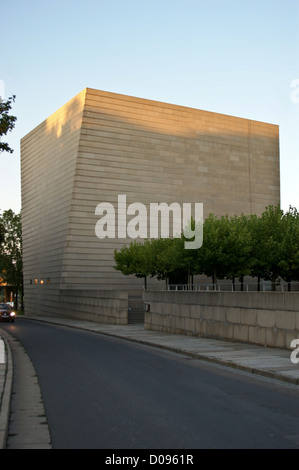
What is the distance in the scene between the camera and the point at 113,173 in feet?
255

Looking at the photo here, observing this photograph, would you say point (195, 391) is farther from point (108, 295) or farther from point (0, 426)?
point (108, 295)

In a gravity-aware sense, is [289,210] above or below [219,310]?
above

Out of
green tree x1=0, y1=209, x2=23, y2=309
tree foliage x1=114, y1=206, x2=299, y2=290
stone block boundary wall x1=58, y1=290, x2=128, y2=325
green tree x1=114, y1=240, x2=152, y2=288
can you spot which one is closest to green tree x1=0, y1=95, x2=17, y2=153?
stone block boundary wall x1=58, y1=290, x2=128, y2=325

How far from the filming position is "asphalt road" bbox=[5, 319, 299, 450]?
22.6ft

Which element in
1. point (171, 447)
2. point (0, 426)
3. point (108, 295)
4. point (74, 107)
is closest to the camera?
point (171, 447)

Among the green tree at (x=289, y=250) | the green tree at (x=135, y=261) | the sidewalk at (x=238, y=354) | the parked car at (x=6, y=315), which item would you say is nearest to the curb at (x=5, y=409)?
the sidewalk at (x=238, y=354)

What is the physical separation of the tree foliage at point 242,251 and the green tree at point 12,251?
1719 inches

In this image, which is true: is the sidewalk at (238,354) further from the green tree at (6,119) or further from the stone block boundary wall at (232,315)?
the green tree at (6,119)

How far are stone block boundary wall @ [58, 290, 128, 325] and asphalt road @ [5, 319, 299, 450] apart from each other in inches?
825

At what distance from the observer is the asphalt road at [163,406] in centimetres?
690

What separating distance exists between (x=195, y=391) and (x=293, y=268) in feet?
161

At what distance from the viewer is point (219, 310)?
73.3ft

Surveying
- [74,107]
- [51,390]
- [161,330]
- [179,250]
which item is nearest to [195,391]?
[51,390]

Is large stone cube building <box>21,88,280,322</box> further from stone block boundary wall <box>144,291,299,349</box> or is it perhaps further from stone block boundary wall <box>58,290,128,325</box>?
stone block boundary wall <box>144,291,299,349</box>
